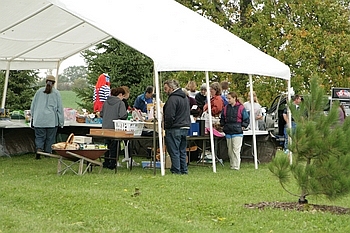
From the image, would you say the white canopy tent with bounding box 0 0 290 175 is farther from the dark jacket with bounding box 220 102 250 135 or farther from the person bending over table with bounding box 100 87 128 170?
the person bending over table with bounding box 100 87 128 170

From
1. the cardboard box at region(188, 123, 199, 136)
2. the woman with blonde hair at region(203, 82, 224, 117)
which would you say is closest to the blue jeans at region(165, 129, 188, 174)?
the cardboard box at region(188, 123, 199, 136)

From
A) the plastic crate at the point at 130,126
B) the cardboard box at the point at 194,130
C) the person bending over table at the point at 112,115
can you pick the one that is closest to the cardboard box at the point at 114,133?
the plastic crate at the point at 130,126

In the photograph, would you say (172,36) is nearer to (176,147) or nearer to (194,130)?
(194,130)

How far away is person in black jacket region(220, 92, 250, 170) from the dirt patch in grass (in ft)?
15.8

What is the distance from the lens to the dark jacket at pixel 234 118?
14.5 meters

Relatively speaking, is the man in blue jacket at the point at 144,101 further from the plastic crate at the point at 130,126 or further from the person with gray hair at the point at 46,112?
the plastic crate at the point at 130,126

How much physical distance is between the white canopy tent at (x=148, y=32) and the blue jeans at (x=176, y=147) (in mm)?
542

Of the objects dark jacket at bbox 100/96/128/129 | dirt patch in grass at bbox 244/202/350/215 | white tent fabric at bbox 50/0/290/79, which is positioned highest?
white tent fabric at bbox 50/0/290/79

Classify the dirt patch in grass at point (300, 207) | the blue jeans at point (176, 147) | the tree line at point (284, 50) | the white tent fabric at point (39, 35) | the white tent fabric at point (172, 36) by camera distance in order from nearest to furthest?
1. the dirt patch in grass at point (300, 207)
2. the white tent fabric at point (172, 36)
3. the blue jeans at point (176, 147)
4. the white tent fabric at point (39, 35)
5. the tree line at point (284, 50)

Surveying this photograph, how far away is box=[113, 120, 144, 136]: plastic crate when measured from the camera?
13.3 meters

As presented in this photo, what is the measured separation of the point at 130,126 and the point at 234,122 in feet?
7.55

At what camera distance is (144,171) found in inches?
554

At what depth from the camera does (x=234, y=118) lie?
1448cm

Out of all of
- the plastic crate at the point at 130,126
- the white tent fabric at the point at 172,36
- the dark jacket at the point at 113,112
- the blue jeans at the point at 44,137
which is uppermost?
the white tent fabric at the point at 172,36
